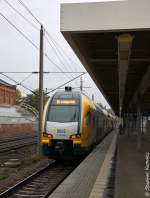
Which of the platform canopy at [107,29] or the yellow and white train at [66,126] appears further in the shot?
the yellow and white train at [66,126]

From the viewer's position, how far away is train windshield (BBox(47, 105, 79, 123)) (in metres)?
17.6

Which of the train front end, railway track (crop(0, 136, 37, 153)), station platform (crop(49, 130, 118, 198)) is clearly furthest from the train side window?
railway track (crop(0, 136, 37, 153))

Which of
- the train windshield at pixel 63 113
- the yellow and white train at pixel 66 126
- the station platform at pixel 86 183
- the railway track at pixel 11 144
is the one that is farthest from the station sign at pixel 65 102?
the railway track at pixel 11 144

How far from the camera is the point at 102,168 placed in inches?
591

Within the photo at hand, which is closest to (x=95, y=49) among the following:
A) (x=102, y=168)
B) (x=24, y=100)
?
(x=102, y=168)

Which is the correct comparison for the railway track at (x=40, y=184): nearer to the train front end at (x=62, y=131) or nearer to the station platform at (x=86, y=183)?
the station platform at (x=86, y=183)

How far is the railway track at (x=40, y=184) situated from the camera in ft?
37.9

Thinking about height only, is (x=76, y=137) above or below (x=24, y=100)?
below

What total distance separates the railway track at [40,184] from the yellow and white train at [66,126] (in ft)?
2.54

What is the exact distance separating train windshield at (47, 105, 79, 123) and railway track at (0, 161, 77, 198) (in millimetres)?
1914

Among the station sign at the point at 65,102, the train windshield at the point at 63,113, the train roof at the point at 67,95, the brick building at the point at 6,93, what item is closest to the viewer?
the train windshield at the point at 63,113

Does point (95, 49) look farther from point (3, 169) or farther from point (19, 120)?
point (19, 120)

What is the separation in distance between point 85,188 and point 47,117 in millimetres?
7040

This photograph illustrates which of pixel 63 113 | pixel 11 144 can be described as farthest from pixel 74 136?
→ pixel 11 144
